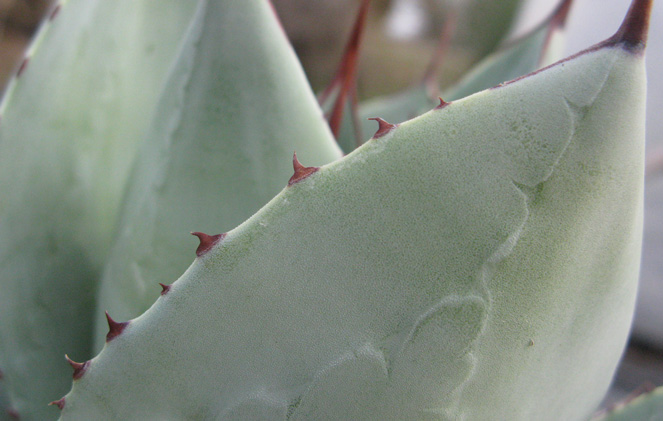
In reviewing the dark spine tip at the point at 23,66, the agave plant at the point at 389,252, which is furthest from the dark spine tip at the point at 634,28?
the dark spine tip at the point at 23,66

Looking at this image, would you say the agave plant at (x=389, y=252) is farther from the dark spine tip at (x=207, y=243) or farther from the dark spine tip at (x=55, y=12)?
the dark spine tip at (x=55, y=12)

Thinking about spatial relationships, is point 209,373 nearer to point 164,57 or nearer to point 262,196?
point 262,196

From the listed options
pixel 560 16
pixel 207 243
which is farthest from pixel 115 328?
pixel 560 16

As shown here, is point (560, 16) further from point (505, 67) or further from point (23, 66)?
point (23, 66)

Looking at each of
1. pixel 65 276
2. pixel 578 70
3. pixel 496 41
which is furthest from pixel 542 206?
pixel 496 41

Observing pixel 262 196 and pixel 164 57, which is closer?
pixel 262 196

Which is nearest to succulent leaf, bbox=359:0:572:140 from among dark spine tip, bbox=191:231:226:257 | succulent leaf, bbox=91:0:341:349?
succulent leaf, bbox=91:0:341:349
